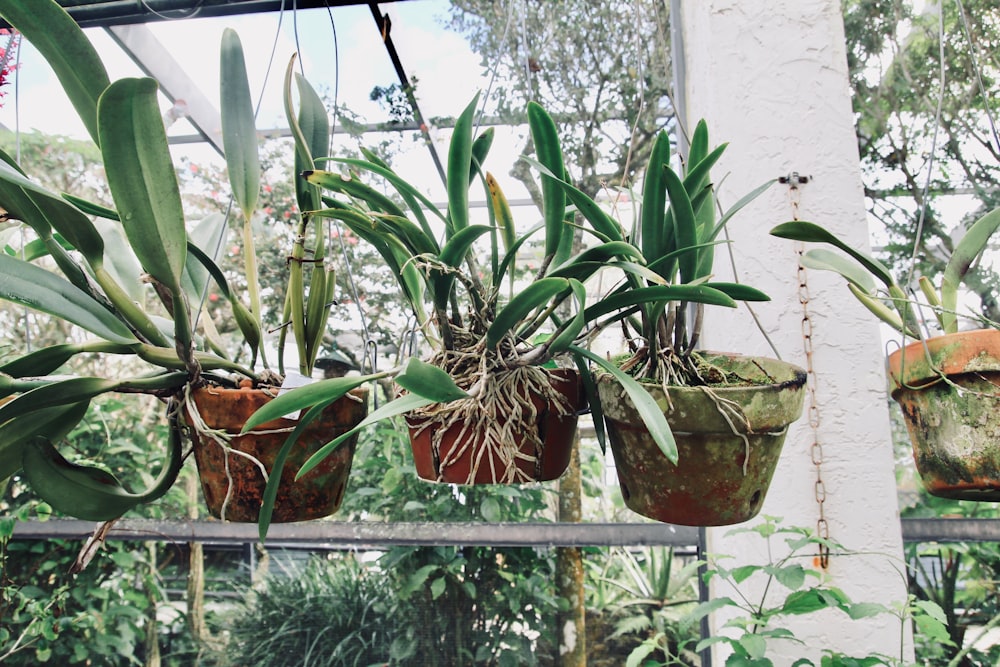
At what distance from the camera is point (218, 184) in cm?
220

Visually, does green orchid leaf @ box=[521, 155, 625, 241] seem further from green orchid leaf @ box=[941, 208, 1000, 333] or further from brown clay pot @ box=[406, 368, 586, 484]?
green orchid leaf @ box=[941, 208, 1000, 333]

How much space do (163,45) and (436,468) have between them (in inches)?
81.7

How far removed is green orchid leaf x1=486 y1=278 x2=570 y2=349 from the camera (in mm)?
533

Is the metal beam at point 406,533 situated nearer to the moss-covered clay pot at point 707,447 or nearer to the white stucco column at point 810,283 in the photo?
the white stucco column at point 810,283

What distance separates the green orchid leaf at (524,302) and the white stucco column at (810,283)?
73 centimetres

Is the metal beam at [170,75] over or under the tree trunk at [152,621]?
over

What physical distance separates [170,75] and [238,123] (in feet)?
5.59

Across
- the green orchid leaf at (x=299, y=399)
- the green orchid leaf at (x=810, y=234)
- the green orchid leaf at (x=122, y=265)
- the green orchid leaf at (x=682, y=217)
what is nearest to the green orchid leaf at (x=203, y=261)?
the green orchid leaf at (x=122, y=265)

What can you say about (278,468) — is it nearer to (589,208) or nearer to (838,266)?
(589,208)

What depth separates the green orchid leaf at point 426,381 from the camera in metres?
0.48

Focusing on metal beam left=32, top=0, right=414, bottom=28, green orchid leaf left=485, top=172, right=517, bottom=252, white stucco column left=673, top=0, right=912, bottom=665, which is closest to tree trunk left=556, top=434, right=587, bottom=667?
white stucco column left=673, top=0, right=912, bottom=665

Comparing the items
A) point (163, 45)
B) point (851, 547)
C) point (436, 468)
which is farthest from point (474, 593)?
point (163, 45)

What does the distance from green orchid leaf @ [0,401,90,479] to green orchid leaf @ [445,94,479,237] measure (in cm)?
43

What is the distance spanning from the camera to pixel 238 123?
68 centimetres
